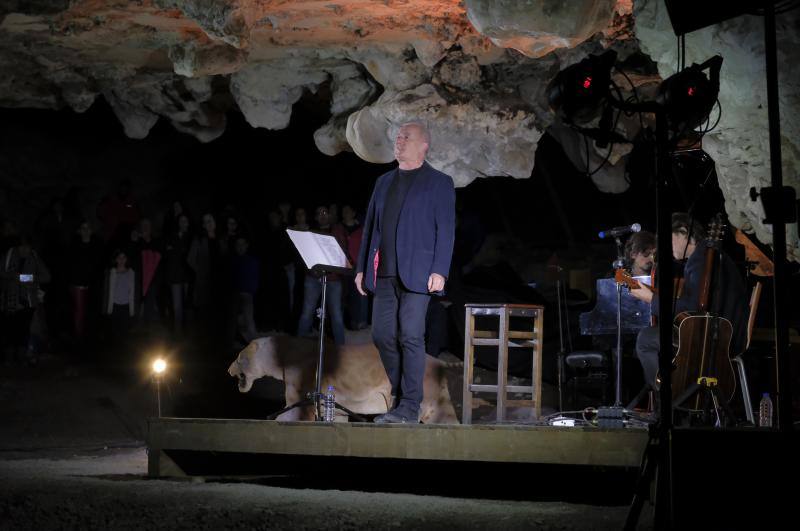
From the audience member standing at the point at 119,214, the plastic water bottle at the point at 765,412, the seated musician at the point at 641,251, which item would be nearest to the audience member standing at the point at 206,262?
the audience member standing at the point at 119,214

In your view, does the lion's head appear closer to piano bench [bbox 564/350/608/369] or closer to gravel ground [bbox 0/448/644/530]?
piano bench [bbox 564/350/608/369]

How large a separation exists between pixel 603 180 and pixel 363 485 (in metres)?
6.12

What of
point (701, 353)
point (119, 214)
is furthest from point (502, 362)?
point (119, 214)

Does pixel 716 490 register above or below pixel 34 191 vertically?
below

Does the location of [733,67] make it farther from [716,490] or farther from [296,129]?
[296,129]

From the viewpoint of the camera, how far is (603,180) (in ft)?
34.4

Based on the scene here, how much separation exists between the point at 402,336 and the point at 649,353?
1.78 m

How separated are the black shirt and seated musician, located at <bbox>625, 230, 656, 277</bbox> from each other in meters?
2.27

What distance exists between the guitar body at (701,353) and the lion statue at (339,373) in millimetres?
2618

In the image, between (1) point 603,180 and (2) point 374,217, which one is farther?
(1) point 603,180

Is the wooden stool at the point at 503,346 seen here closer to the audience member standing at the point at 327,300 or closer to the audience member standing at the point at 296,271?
the audience member standing at the point at 327,300

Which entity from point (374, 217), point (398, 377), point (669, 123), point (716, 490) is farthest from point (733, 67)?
point (716, 490)

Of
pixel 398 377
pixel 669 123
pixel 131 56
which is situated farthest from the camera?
pixel 131 56

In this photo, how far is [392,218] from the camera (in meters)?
5.59
